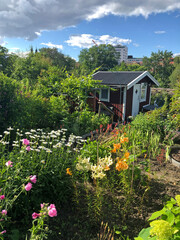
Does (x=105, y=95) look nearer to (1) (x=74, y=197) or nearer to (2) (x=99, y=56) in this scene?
(1) (x=74, y=197)

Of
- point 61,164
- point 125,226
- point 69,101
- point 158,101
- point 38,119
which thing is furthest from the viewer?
point 158,101

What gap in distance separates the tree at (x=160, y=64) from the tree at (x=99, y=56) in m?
8.06

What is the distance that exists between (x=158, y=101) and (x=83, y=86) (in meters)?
9.43

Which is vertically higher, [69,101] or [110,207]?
[69,101]

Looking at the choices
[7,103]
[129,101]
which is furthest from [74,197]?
[129,101]

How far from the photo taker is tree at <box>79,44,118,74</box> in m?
43.0

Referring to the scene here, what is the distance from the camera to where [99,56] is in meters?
43.9

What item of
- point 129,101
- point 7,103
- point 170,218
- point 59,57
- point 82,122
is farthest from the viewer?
point 59,57

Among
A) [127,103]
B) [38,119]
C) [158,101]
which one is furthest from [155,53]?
[38,119]

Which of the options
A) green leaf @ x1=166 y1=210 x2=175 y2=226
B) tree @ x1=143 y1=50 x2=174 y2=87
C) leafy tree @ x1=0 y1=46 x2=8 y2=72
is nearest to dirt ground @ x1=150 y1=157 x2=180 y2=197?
green leaf @ x1=166 y1=210 x2=175 y2=226

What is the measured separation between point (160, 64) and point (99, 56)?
14.0 meters

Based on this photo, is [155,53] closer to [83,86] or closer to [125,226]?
[83,86]

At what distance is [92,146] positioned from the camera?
3490 millimetres

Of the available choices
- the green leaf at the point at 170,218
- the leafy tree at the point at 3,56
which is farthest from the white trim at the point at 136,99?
the green leaf at the point at 170,218
